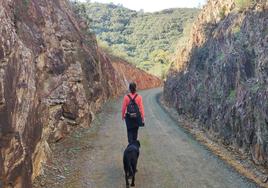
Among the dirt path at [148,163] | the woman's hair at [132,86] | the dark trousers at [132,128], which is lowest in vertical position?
the dirt path at [148,163]

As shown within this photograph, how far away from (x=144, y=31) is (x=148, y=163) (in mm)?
105152

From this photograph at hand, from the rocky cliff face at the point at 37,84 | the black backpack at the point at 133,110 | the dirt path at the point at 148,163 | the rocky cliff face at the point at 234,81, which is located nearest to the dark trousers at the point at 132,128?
the black backpack at the point at 133,110

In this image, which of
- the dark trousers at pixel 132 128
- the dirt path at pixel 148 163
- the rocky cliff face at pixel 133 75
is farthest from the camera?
the rocky cliff face at pixel 133 75

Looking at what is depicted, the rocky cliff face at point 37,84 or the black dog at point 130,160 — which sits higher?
the rocky cliff face at point 37,84

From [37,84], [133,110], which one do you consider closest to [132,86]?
[133,110]

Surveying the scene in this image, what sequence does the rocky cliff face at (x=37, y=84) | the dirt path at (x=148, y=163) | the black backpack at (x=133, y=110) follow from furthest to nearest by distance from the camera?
1. the black backpack at (x=133, y=110)
2. the dirt path at (x=148, y=163)
3. the rocky cliff face at (x=37, y=84)

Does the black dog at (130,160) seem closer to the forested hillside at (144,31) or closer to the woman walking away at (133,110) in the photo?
the woman walking away at (133,110)

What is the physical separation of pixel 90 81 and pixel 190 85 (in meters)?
5.77

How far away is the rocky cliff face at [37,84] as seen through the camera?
7148mm

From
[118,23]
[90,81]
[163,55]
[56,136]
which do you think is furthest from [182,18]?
[56,136]

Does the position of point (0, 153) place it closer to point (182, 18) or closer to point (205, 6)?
point (205, 6)

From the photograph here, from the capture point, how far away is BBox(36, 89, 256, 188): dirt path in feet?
30.9

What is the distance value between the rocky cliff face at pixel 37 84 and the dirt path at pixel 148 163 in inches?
30.2

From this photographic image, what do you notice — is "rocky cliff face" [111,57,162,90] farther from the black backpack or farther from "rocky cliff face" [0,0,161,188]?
the black backpack
